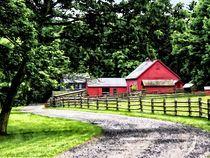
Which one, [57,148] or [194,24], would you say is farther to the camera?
[194,24]

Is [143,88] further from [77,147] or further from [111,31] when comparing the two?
[77,147]

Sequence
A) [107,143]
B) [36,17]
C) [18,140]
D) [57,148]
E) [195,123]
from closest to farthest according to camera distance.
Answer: [57,148], [107,143], [36,17], [18,140], [195,123]

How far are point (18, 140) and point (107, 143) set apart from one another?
15.1 ft

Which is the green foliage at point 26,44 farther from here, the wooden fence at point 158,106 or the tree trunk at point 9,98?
the wooden fence at point 158,106

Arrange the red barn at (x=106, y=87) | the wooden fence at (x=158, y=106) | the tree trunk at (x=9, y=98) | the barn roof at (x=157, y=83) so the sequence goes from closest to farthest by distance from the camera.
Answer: the tree trunk at (x=9, y=98) < the wooden fence at (x=158, y=106) < the barn roof at (x=157, y=83) < the red barn at (x=106, y=87)

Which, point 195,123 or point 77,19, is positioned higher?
point 77,19

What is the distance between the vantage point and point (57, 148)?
9.87 metres

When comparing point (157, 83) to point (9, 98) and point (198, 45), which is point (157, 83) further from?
point (9, 98)

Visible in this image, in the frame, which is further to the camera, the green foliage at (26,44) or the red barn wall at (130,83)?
the red barn wall at (130,83)

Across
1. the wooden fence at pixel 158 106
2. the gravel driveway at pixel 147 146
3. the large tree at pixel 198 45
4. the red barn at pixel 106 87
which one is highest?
the large tree at pixel 198 45

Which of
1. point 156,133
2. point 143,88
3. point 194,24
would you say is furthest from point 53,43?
point 143,88

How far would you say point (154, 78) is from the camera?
56156 millimetres

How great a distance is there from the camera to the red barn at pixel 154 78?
54.8 meters

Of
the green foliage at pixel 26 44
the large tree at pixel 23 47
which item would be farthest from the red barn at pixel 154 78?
the large tree at pixel 23 47
